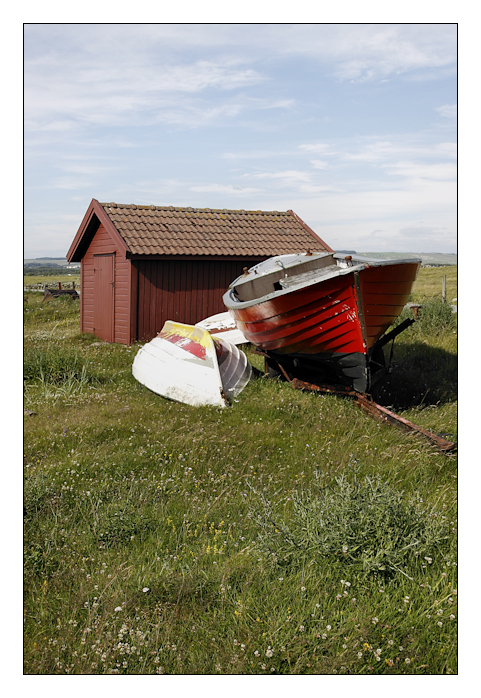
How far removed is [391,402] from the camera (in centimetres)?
1054

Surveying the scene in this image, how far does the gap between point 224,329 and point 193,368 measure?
4137mm

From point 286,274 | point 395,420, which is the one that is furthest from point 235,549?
point 286,274

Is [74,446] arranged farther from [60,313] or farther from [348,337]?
[60,313]

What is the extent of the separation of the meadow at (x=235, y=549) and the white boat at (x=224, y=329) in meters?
4.95

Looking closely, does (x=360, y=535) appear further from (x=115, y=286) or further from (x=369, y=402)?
(x=115, y=286)

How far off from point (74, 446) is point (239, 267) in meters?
10.5

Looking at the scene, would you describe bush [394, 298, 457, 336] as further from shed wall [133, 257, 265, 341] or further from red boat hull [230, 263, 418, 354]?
red boat hull [230, 263, 418, 354]

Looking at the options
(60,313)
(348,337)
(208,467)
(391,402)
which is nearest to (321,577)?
(208,467)

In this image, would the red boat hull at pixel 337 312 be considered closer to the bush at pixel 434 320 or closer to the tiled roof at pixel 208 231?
the bush at pixel 434 320

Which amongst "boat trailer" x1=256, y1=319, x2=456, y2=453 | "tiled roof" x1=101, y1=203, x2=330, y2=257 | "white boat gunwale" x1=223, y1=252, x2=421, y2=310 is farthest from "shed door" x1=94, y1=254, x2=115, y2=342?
"boat trailer" x1=256, y1=319, x2=456, y2=453

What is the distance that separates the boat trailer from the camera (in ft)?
23.3

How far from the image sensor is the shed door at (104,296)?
53.8 ft

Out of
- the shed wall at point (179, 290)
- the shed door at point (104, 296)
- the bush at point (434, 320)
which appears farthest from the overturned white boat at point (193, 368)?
the bush at point (434, 320)

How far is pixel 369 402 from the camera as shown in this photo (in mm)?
8453
